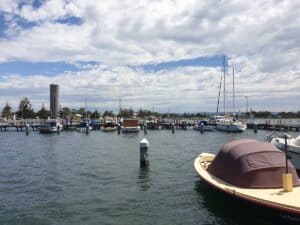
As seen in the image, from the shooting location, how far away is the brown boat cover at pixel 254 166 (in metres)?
17.9

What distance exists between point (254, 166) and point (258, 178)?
626 millimetres

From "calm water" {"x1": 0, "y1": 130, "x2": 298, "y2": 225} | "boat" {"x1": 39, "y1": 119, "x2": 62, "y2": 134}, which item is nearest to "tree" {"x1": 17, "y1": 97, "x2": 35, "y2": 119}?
"boat" {"x1": 39, "y1": 119, "x2": 62, "y2": 134}

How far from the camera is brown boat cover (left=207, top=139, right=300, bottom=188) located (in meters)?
17.9

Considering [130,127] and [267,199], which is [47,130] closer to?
[130,127]

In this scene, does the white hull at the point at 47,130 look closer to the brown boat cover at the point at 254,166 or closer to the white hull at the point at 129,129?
the white hull at the point at 129,129

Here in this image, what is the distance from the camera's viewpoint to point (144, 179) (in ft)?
92.0

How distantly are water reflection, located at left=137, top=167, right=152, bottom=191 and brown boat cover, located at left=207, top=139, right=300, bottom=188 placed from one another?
626 cm

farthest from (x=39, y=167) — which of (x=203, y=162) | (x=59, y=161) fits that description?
(x=203, y=162)

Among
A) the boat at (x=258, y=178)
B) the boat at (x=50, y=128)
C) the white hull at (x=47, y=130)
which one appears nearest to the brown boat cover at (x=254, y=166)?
the boat at (x=258, y=178)

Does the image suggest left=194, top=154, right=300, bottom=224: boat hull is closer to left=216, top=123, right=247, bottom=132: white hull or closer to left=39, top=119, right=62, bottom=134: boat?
left=216, top=123, right=247, bottom=132: white hull

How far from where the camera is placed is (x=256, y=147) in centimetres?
1952

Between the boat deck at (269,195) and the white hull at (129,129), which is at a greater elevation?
the boat deck at (269,195)

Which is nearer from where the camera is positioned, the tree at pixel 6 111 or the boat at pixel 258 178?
the boat at pixel 258 178

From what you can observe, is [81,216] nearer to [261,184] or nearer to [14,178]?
[261,184]
